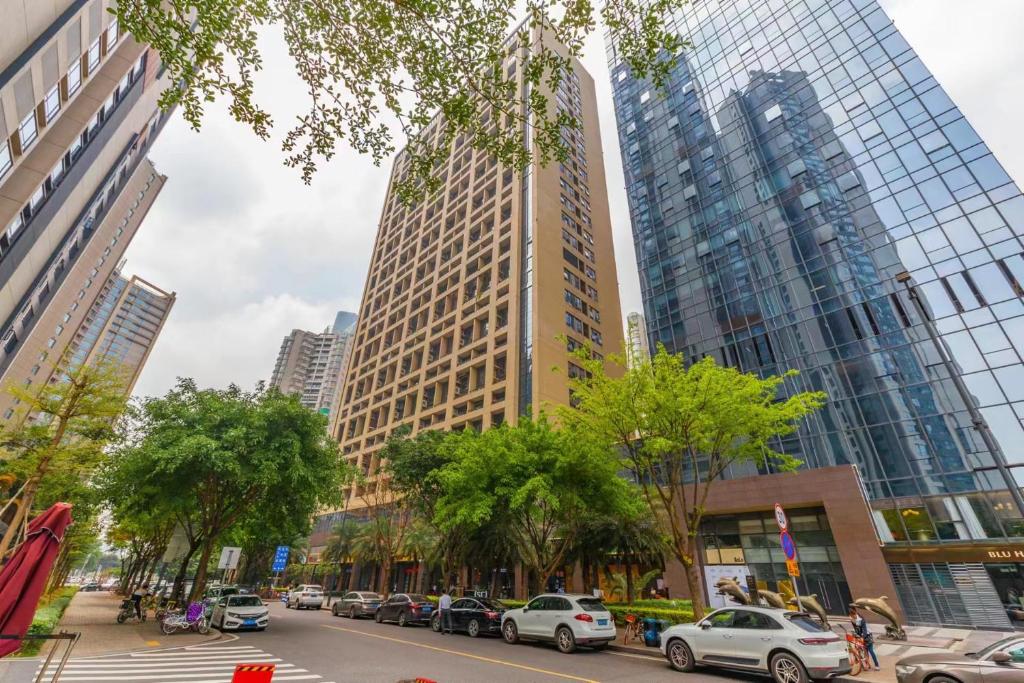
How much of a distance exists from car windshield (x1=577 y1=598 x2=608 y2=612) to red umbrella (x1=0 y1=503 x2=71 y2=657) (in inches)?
510

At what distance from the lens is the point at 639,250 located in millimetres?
44875

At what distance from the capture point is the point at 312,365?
160000mm

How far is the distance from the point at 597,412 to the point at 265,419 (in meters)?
14.3

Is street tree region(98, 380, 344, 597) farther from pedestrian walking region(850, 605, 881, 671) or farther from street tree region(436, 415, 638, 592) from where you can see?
pedestrian walking region(850, 605, 881, 671)

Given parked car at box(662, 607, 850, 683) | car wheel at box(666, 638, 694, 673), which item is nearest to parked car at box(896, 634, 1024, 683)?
parked car at box(662, 607, 850, 683)

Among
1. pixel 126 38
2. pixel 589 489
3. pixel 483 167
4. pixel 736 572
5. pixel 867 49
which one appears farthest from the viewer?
pixel 483 167

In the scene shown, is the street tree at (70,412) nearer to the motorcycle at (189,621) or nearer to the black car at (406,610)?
the motorcycle at (189,621)

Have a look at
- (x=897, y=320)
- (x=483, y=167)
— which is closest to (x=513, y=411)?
(x=897, y=320)

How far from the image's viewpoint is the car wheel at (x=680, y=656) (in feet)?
37.0

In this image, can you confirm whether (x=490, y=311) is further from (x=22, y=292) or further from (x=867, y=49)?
(x=867, y=49)

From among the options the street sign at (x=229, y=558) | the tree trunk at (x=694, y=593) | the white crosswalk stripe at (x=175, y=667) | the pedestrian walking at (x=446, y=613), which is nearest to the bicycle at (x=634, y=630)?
the tree trunk at (x=694, y=593)

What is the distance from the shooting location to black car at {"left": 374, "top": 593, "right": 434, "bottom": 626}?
2219 cm

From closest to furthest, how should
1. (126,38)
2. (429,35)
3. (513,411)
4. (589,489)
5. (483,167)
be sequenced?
(429,35) < (589,489) < (126,38) < (513,411) < (483,167)

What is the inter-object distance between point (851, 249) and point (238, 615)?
41.0 m
